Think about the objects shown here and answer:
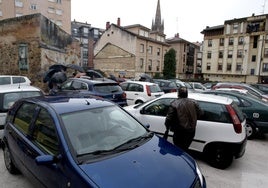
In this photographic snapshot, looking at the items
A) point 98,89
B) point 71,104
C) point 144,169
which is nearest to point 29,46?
point 98,89

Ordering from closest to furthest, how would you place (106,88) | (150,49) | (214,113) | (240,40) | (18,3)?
(214,113)
(106,88)
(150,49)
(18,3)
(240,40)

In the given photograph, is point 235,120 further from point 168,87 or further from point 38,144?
point 168,87

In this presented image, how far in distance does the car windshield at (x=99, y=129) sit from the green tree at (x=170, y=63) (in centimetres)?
3353

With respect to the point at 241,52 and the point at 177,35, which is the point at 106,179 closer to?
the point at 241,52

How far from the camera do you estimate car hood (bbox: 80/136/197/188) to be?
1.97 m

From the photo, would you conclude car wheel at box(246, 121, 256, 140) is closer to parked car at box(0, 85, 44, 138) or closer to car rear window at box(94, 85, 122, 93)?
car rear window at box(94, 85, 122, 93)

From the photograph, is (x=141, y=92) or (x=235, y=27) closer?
(x=141, y=92)

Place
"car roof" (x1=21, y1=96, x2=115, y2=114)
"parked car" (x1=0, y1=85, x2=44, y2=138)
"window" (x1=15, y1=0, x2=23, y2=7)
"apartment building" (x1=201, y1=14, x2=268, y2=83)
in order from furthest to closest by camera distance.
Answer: "apartment building" (x1=201, y1=14, x2=268, y2=83), "window" (x1=15, y1=0, x2=23, y2=7), "parked car" (x1=0, y1=85, x2=44, y2=138), "car roof" (x1=21, y1=96, x2=115, y2=114)

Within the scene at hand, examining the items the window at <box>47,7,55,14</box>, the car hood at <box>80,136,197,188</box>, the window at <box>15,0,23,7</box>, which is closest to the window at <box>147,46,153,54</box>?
the window at <box>47,7,55,14</box>

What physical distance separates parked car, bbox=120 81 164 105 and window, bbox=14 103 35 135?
7.09 meters

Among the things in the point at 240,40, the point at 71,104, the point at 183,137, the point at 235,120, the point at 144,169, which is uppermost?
the point at 240,40

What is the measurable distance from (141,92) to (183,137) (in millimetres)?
6432

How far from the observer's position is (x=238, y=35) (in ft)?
135

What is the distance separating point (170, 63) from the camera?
119 ft
